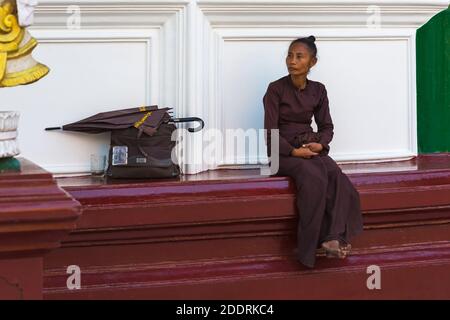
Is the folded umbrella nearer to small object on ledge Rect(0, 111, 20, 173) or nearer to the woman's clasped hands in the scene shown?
the woman's clasped hands

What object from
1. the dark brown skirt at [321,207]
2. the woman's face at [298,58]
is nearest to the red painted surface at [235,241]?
the dark brown skirt at [321,207]

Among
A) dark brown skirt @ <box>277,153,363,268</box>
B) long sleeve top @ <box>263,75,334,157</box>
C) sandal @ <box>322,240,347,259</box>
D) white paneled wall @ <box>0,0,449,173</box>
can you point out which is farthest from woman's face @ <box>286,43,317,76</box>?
sandal @ <box>322,240,347,259</box>

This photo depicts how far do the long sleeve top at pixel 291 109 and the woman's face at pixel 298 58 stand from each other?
120mm

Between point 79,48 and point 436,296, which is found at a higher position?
point 79,48

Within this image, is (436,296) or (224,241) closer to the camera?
(224,241)

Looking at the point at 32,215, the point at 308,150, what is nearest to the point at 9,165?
the point at 32,215

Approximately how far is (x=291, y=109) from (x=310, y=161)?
0.30 metres

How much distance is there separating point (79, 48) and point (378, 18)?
154 cm

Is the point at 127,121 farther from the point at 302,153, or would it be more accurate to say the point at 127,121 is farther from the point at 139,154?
the point at 302,153

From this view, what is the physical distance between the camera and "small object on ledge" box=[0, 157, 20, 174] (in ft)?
7.81

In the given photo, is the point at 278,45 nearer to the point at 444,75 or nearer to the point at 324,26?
the point at 324,26

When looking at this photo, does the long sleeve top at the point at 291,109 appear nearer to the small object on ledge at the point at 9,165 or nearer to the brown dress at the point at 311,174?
the brown dress at the point at 311,174

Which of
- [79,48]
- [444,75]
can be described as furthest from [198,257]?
[444,75]

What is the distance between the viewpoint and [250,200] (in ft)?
11.3
